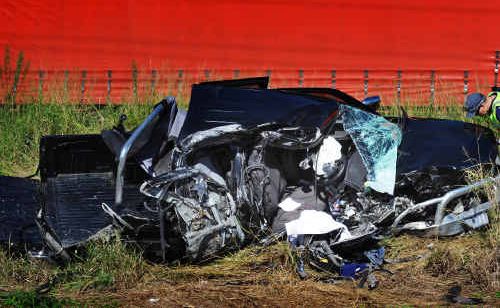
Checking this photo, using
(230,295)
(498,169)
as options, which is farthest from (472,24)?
(230,295)

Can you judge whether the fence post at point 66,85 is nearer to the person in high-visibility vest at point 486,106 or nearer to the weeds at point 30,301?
the weeds at point 30,301

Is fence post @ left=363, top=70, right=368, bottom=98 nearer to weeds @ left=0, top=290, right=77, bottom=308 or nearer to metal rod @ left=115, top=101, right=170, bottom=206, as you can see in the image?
metal rod @ left=115, top=101, right=170, bottom=206

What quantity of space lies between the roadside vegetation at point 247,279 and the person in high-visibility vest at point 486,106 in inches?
68.0

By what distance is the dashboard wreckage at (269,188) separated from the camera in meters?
5.21

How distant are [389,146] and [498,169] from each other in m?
1.00

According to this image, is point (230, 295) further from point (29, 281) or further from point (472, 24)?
point (472, 24)

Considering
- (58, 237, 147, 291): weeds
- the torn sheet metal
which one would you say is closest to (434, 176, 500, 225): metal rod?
the torn sheet metal

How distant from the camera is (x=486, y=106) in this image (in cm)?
751

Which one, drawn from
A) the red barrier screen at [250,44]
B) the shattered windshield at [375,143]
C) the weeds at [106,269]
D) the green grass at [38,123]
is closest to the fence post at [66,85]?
the red barrier screen at [250,44]

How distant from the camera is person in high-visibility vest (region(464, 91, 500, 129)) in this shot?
7.37 m

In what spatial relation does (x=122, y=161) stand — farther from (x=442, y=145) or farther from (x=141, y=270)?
(x=442, y=145)

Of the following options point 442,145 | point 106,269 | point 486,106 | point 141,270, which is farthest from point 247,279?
point 486,106

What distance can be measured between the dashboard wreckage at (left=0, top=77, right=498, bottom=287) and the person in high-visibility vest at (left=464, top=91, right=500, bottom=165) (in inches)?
49.8

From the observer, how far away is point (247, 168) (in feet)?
17.7
